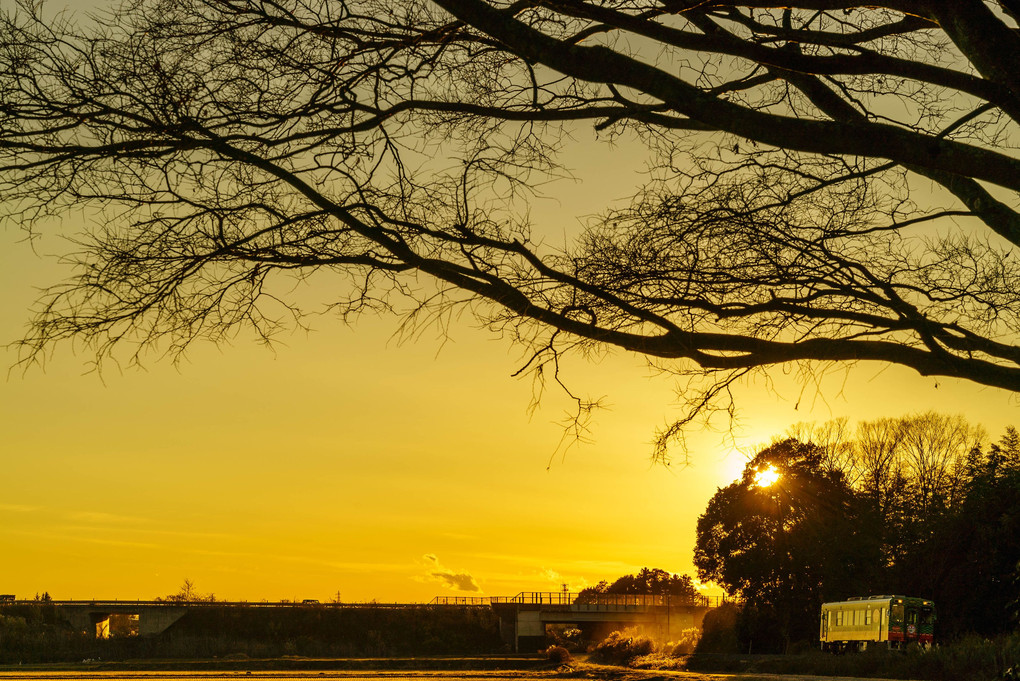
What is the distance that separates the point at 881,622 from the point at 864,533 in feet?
29.8

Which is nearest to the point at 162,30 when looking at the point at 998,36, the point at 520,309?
the point at 520,309

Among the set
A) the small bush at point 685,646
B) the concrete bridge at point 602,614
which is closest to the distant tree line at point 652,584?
the concrete bridge at point 602,614

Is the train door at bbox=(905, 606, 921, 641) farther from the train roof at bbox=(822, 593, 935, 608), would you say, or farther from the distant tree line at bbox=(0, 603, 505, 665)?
the distant tree line at bbox=(0, 603, 505, 665)

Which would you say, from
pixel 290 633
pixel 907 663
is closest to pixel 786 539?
pixel 907 663

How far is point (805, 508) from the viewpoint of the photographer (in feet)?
161

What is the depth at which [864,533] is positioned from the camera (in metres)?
43.4

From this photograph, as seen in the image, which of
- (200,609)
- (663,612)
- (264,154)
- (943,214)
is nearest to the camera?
(264,154)

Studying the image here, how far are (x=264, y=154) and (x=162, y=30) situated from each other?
1060 millimetres

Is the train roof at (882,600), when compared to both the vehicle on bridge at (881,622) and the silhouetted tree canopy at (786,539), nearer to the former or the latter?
the vehicle on bridge at (881,622)

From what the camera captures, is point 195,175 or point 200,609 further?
point 200,609

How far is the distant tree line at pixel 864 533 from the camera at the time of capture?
107ft

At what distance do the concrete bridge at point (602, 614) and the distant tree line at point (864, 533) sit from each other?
18054 mm

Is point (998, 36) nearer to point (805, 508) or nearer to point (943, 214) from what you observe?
point (943, 214)

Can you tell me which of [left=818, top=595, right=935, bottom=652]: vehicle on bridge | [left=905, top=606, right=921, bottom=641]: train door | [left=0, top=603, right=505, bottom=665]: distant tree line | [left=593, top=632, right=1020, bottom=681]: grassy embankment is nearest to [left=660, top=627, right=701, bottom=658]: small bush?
[left=818, top=595, right=935, bottom=652]: vehicle on bridge
